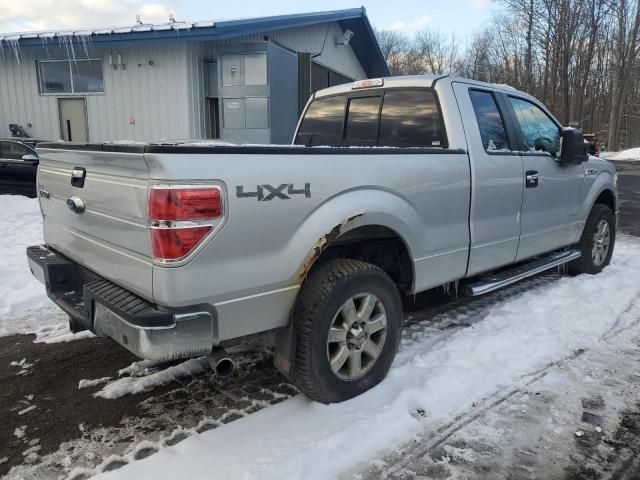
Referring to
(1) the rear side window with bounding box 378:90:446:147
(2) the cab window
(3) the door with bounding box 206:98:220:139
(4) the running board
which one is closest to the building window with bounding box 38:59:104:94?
(3) the door with bounding box 206:98:220:139

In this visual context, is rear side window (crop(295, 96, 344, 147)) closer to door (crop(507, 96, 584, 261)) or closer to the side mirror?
door (crop(507, 96, 584, 261))

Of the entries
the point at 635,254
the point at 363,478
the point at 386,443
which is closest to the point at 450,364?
the point at 386,443

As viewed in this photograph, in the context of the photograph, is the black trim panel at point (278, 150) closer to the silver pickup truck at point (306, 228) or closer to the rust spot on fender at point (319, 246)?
the silver pickup truck at point (306, 228)

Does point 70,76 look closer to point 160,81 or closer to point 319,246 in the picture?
point 160,81

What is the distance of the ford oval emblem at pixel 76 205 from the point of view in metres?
2.93

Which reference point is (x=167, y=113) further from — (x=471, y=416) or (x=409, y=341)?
(x=471, y=416)

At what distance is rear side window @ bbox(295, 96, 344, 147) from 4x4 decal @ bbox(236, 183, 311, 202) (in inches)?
82.6

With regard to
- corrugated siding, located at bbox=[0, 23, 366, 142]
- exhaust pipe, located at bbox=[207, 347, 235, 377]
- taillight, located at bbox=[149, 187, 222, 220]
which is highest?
corrugated siding, located at bbox=[0, 23, 366, 142]

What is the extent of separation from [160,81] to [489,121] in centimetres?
1015

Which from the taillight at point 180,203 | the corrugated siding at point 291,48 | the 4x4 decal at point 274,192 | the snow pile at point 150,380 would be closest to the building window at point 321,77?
the corrugated siding at point 291,48

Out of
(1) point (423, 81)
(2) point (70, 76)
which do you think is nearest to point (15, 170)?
(2) point (70, 76)

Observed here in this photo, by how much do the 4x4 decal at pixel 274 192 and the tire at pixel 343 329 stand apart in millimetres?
527

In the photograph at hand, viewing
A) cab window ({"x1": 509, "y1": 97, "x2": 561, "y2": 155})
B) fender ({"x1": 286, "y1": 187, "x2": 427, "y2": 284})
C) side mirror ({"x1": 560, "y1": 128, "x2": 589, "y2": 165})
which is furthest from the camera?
side mirror ({"x1": 560, "y1": 128, "x2": 589, "y2": 165})

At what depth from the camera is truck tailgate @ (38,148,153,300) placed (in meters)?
2.41
